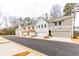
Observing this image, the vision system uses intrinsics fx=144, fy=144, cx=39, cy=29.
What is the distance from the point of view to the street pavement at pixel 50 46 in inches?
139

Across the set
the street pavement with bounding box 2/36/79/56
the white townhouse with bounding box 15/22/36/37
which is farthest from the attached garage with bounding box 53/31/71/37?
the white townhouse with bounding box 15/22/36/37

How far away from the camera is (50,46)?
3.91 meters

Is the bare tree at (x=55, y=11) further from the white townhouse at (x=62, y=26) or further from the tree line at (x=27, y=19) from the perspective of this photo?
the white townhouse at (x=62, y=26)

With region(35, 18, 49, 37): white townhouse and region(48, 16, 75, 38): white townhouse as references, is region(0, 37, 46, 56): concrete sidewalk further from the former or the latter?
region(48, 16, 75, 38): white townhouse

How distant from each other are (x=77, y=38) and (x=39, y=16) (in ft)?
3.70

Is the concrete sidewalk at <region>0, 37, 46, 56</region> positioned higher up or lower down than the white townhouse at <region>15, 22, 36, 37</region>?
lower down

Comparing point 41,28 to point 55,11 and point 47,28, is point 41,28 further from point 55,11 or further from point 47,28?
point 55,11

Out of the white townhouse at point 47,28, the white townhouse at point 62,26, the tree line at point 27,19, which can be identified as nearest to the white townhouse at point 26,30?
the white townhouse at point 47,28

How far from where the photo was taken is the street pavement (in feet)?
11.6

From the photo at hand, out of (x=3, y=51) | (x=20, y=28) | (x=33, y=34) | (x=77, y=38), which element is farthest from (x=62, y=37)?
(x=3, y=51)

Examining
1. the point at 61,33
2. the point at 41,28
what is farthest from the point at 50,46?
the point at 41,28

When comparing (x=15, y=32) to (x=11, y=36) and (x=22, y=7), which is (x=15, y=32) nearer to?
(x=11, y=36)

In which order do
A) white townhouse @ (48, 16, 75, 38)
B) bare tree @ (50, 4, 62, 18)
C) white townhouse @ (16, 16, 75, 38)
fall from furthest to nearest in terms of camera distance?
white townhouse @ (16, 16, 75, 38), white townhouse @ (48, 16, 75, 38), bare tree @ (50, 4, 62, 18)

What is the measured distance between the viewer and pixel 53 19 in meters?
4.20
